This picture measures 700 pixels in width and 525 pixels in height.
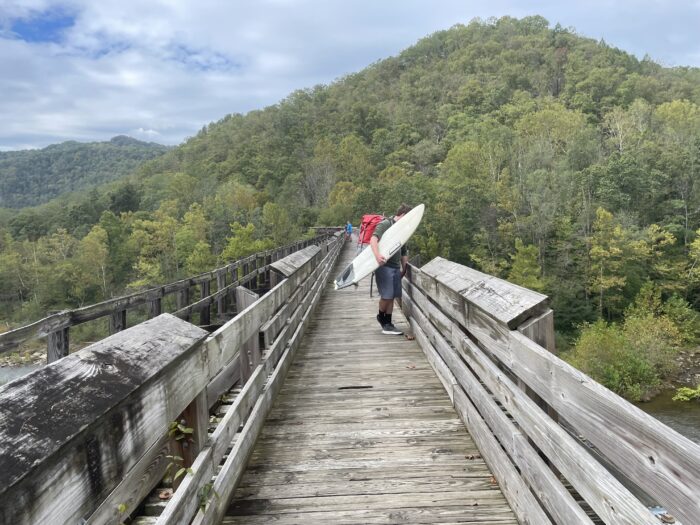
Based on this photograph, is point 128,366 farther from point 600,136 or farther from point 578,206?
point 600,136

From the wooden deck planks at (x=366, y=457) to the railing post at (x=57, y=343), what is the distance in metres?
1.89

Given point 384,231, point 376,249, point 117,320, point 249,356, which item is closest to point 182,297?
point 117,320

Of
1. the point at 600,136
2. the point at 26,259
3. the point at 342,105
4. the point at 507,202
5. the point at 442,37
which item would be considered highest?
the point at 442,37

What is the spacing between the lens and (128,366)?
5.68 feet

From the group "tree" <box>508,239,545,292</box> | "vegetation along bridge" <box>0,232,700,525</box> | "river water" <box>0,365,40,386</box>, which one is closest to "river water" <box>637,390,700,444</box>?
"tree" <box>508,239,545,292</box>

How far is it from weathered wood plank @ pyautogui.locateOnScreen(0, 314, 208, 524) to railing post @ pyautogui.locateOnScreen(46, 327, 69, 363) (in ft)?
8.41

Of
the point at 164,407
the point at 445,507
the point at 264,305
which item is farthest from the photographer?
the point at 264,305

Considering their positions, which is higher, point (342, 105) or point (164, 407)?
point (342, 105)

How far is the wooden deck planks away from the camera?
9.20 ft

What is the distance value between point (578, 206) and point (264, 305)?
172 ft

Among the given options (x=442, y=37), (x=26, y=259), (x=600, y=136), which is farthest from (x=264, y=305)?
(x=442, y=37)

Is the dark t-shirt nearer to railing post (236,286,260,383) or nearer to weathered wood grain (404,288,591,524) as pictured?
weathered wood grain (404,288,591,524)

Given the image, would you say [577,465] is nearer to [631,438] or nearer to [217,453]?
[631,438]

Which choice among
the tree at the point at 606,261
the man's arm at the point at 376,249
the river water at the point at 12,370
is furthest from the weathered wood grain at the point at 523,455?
the river water at the point at 12,370
